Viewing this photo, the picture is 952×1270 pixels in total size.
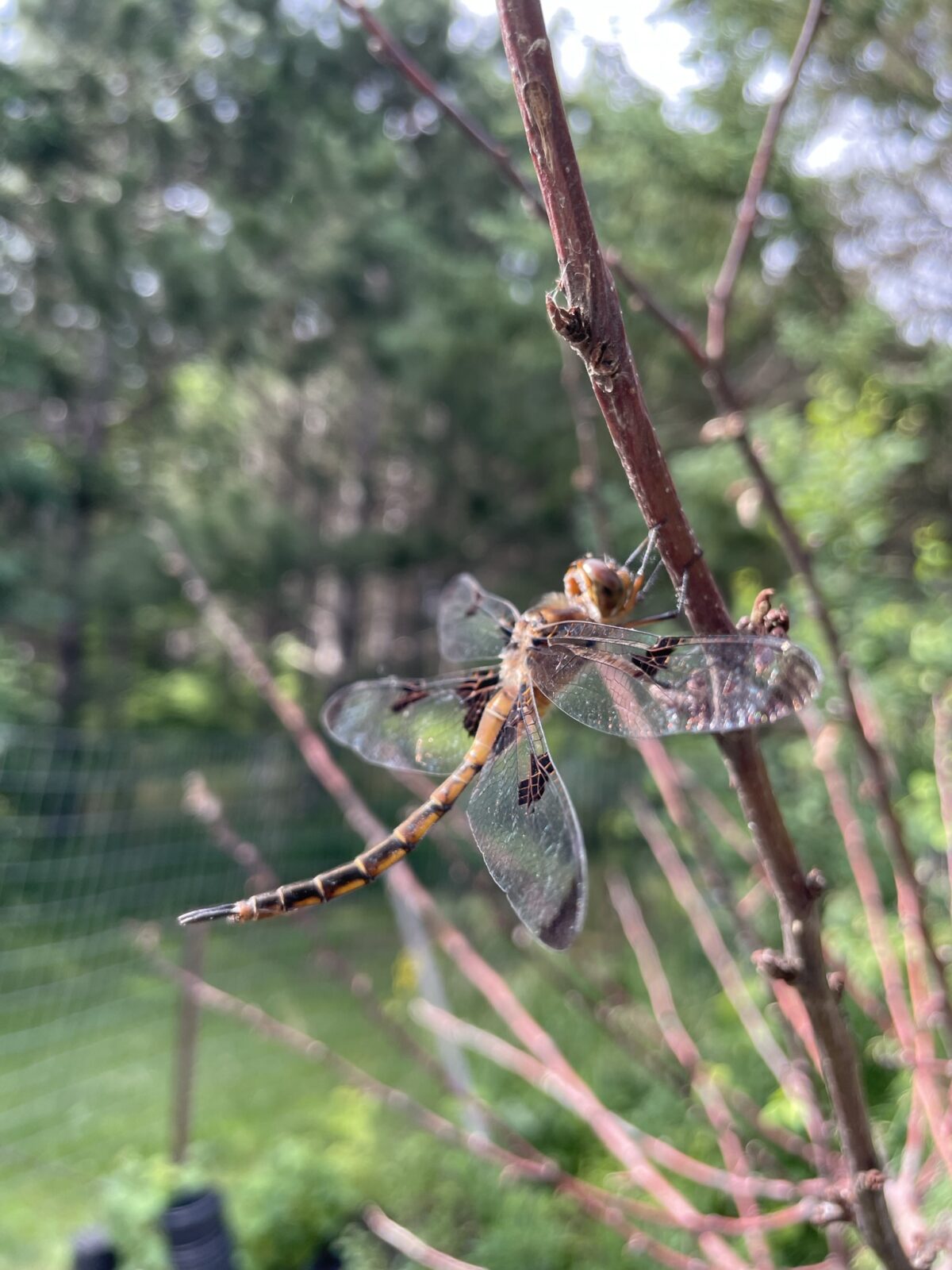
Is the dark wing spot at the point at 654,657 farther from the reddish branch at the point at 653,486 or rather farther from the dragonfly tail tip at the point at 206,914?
the dragonfly tail tip at the point at 206,914

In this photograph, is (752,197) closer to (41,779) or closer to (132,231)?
(41,779)

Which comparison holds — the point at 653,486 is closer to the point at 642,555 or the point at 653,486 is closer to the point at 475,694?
the point at 642,555

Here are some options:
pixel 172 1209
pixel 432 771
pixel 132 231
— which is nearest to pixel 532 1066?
pixel 432 771

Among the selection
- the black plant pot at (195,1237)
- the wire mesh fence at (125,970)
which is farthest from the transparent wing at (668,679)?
the wire mesh fence at (125,970)

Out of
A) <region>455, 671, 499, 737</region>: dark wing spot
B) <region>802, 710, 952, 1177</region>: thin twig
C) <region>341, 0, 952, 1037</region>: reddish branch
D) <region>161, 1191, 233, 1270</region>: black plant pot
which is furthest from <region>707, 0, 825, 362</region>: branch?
<region>161, 1191, 233, 1270</region>: black plant pot

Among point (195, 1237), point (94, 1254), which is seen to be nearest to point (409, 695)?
point (195, 1237)

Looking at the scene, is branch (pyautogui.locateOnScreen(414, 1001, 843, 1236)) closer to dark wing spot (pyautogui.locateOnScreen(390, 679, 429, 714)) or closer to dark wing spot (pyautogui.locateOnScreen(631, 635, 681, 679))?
dark wing spot (pyautogui.locateOnScreen(631, 635, 681, 679))
